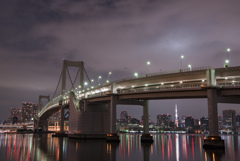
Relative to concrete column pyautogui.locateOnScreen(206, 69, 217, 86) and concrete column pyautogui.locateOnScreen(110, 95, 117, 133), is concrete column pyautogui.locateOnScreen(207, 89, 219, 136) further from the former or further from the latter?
concrete column pyautogui.locateOnScreen(110, 95, 117, 133)

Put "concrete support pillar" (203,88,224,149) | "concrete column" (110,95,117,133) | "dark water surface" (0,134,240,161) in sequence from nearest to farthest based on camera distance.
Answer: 1. "dark water surface" (0,134,240,161)
2. "concrete support pillar" (203,88,224,149)
3. "concrete column" (110,95,117,133)

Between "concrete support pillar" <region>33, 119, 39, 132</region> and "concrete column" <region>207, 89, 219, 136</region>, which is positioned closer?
"concrete column" <region>207, 89, 219, 136</region>

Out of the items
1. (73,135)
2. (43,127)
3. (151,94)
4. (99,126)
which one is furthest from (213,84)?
(43,127)

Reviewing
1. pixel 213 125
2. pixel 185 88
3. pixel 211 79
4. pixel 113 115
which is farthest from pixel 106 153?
pixel 113 115

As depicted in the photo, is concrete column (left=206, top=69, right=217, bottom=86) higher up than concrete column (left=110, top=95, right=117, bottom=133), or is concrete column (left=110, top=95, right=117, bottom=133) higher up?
concrete column (left=206, top=69, right=217, bottom=86)

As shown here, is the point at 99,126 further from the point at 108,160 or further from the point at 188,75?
the point at 108,160

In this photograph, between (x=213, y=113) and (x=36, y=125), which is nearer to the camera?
(x=213, y=113)

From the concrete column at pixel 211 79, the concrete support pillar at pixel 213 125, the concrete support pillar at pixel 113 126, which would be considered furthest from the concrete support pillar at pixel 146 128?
the concrete column at pixel 211 79

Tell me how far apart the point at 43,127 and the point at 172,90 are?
13636cm

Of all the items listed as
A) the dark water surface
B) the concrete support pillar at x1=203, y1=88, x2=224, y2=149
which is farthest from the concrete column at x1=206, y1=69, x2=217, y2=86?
the dark water surface

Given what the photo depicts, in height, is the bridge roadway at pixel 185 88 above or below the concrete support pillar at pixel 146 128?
above

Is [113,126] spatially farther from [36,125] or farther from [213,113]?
[36,125]

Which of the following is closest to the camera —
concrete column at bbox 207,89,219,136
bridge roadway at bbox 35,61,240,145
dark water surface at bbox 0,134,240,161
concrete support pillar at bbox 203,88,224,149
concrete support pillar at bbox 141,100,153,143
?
dark water surface at bbox 0,134,240,161

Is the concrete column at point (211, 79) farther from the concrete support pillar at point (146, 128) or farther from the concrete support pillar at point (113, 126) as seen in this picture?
the concrete support pillar at point (113, 126)
